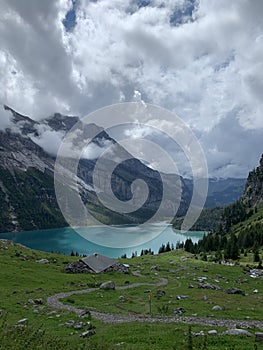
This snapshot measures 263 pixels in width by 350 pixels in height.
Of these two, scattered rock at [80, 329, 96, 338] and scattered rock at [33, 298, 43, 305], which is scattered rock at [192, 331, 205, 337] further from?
scattered rock at [33, 298, 43, 305]

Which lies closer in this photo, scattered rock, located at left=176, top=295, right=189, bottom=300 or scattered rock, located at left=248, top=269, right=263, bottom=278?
scattered rock, located at left=176, top=295, right=189, bottom=300

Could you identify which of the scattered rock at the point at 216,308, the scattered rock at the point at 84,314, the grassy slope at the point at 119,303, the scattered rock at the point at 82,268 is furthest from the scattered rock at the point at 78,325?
the scattered rock at the point at 82,268

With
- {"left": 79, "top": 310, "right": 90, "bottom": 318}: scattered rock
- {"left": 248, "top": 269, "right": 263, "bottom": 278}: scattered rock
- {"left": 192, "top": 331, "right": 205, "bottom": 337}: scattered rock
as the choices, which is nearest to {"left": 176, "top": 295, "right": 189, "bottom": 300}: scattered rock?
{"left": 79, "top": 310, "right": 90, "bottom": 318}: scattered rock

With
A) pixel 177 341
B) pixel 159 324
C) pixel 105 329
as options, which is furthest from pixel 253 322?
pixel 105 329

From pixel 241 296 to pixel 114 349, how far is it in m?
28.4

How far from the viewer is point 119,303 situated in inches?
1264

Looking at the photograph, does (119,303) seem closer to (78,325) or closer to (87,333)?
(78,325)

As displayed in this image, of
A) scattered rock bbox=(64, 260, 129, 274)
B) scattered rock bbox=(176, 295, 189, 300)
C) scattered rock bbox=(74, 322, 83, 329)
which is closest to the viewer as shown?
scattered rock bbox=(74, 322, 83, 329)

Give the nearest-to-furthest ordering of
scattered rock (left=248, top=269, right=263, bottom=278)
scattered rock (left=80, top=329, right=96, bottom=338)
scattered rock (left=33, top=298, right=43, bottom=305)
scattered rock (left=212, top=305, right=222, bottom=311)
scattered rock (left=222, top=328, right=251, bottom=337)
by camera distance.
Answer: scattered rock (left=222, top=328, right=251, bottom=337) → scattered rock (left=80, top=329, right=96, bottom=338) → scattered rock (left=212, top=305, right=222, bottom=311) → scattered rock (left=33, top=298, right=43, bottom=305) → scattered rock (left=248, top=269, right=263, bottom=278)

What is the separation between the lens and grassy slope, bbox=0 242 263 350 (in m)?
17.6

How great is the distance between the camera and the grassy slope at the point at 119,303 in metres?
17.6

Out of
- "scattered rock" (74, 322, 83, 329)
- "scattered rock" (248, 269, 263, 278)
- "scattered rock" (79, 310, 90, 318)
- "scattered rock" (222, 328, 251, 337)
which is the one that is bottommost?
"scattered rock" (74, 322, 83, 329)

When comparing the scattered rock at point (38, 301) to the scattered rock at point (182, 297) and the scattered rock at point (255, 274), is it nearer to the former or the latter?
the scattered rock at point (182, 297)

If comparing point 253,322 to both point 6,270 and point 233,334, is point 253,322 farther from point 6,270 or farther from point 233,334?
point 6,270
